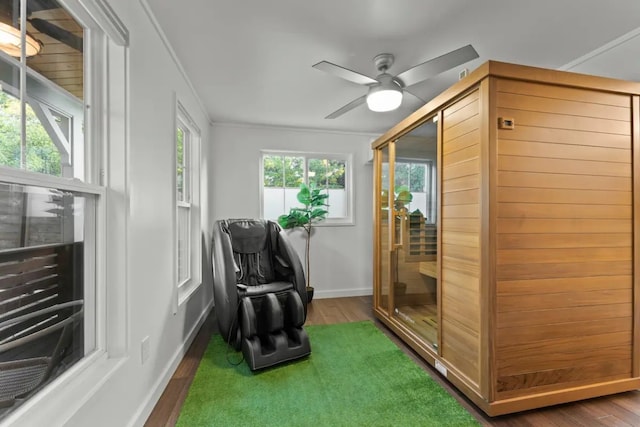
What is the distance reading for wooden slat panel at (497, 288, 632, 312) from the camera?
1.65 metres

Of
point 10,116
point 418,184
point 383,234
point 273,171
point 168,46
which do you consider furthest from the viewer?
point 273,171

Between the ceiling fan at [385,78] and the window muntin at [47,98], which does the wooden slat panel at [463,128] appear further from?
the window muntin at [47,98]

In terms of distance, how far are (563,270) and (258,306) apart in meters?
2.15

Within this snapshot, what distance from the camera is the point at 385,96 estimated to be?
214 cm

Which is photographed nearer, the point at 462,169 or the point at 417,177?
the point at 462,169

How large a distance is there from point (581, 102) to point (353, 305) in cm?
299

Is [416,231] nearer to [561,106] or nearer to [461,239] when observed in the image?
[461,239]

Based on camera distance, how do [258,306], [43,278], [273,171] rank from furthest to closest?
[273,171] < [258,306] < [43,278]

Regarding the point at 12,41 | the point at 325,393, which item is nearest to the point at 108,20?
the point at 12,41

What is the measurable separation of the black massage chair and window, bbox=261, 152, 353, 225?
3.95ft

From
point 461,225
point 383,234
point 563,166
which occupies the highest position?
point 563,166

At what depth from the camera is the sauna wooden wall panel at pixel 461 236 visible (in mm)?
1724

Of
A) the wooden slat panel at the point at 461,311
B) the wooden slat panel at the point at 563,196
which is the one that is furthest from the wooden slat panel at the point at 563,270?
the wooden slat panel at the point at 563,196

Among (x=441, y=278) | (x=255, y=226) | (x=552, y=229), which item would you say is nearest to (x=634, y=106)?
(x=552, y=229)
